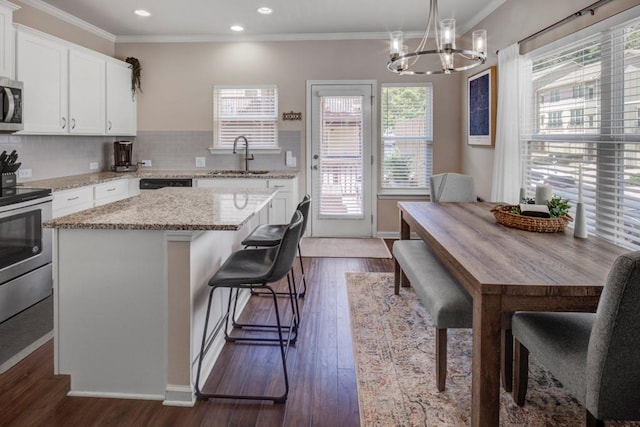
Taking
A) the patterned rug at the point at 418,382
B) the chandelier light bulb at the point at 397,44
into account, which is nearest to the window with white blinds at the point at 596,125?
the patterned rug at the point at 418,382

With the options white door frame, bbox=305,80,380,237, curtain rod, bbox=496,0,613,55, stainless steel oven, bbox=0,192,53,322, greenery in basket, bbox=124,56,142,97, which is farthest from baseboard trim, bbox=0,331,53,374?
curtain rod, bbox=496,0,613,55

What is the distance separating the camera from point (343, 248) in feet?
17.9

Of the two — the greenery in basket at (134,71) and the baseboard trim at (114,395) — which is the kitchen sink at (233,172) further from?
the baseboard trim at (114,395)

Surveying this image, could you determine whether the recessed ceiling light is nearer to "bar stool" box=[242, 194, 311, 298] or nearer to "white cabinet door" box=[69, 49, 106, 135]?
"white cabinet door" box=[69, 49, 106, 135]

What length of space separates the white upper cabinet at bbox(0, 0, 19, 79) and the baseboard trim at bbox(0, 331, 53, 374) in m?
2.07

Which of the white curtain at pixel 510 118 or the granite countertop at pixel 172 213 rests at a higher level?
the white curtain at pixel 510 118

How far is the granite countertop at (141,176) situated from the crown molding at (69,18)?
5.44 ft

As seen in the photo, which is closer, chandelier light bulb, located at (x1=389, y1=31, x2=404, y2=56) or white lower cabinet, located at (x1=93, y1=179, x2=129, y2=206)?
chandelier light bulb, located at (x1=389, y1=31, x2=404, y2=56)

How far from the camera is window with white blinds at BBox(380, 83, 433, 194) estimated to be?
19.2 ft

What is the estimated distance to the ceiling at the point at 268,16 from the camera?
4.52 meters

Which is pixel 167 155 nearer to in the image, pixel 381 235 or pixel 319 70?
pixel 319 70

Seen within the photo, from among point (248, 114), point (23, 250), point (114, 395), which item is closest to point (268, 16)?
point (248, 114)

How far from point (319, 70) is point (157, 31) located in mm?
2060

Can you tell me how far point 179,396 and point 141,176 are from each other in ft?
11.9
